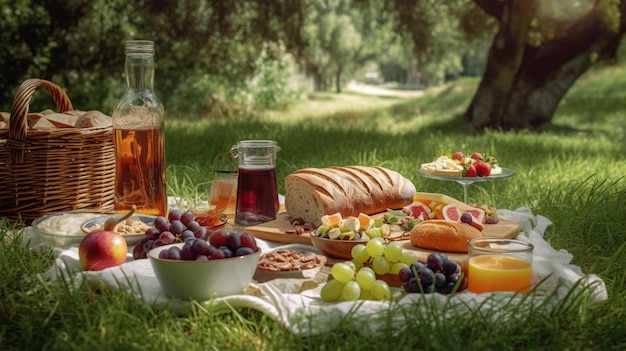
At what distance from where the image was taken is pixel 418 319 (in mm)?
2500

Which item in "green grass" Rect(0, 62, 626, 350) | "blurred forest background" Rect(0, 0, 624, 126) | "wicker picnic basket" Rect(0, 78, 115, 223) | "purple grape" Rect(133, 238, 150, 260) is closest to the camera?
"green grass" Rect(0, 62, 626, 350)

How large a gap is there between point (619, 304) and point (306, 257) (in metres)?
1.26

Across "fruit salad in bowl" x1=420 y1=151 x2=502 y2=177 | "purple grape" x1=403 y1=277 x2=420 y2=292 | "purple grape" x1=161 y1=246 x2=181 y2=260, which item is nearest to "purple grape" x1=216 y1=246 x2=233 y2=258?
"purple grape" x1=161 y1=246 x2=181 y2=260

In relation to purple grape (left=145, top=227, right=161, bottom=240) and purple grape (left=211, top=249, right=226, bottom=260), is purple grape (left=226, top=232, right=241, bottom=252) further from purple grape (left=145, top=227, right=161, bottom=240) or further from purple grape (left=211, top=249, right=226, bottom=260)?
purple grape (left=145, top=227, right=161, bottom=240)

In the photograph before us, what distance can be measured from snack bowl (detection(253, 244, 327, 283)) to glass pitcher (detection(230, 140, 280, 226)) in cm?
69

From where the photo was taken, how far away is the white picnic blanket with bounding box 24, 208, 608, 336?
8.41ft

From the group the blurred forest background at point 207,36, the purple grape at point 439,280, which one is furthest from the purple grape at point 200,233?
the blurred forest background at point 207,36

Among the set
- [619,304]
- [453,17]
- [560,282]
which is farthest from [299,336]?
[453,17]

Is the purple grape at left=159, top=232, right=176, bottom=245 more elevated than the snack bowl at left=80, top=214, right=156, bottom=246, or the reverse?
the purple grape at left=159, top=232, right=176, bottom=245

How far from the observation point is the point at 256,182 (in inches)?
149

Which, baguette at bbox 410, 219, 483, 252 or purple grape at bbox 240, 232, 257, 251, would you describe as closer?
purple grape at bbox 240, 232, 257, 251

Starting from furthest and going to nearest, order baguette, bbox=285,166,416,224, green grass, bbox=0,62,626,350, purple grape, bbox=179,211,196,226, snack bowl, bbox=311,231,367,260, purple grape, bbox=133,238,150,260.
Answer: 1. baguette, bbox=285,166,416,224
2. purple grape, bbox=179,211,196,226
3. purple grape, bbox=133,238,150,260
4. snack bowl, bbox=311,231,367,260
5. green grass, bbox=0,62,626,350

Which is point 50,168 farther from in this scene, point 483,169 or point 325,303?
point 483,169

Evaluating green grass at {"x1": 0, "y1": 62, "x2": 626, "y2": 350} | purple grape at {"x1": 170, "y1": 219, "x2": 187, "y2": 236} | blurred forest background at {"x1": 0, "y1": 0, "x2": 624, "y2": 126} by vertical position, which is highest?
blurred forest background at {"x1": 0, "y1": 0, "x2": 624, "y2": 126}
